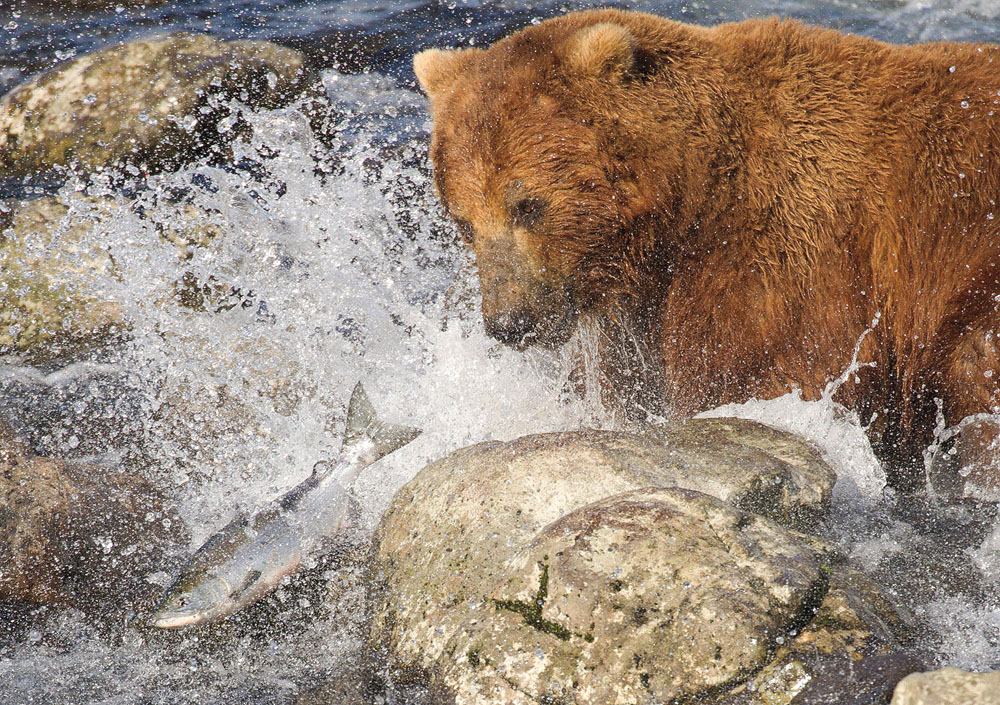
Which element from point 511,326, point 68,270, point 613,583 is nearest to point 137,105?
point 68,270

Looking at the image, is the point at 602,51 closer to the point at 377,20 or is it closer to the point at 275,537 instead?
the point at 275,537

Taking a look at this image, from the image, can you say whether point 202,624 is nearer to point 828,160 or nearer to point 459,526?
point 459,526

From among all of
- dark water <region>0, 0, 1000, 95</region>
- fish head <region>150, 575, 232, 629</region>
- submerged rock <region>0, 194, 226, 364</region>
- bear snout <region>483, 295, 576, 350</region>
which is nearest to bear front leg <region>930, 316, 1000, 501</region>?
bear snout <region>483, 295, 576, 350</region>

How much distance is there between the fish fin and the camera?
477 centimetres

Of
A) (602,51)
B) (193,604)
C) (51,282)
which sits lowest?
(193,604)

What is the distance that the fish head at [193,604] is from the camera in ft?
12.7

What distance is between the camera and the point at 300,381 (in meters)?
5.99

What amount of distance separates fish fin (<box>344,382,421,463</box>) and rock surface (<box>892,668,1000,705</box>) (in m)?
2.84

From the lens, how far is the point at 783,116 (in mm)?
3975

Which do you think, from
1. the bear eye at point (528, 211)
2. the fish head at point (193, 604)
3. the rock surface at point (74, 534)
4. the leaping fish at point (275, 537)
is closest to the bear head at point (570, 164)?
the bear eye at point (528, 211)

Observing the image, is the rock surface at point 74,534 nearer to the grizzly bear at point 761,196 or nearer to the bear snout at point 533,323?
the bear snout at point 533,323

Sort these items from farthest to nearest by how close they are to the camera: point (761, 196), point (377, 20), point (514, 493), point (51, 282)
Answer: point (377, 20) < point (51, 282) < point (761, 196) < point (514, 493)

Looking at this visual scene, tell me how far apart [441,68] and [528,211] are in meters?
1.03

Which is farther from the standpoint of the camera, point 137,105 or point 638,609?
point 137,105
